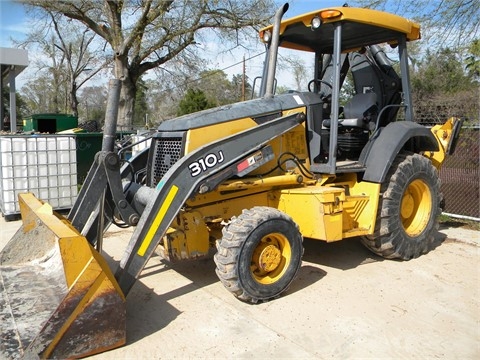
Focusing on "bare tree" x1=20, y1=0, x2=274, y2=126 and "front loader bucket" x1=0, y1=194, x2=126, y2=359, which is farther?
"bare tree" x1=20, y1=0, x2=274, y2=126

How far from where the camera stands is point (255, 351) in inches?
133

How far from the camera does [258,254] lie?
13.8ft

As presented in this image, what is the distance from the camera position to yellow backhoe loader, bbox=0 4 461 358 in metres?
3.25

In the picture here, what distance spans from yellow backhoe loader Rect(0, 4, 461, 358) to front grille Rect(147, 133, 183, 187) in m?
0.02

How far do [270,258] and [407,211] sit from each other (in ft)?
7.82

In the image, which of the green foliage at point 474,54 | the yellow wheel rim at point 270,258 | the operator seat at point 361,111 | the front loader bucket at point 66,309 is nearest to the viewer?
the front loader bucket at point 66,309

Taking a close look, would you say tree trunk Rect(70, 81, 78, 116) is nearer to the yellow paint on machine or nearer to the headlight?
the headlight

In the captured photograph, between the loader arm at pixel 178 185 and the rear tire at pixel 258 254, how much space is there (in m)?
0.50

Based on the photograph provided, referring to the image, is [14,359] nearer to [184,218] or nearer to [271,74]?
[184,218]

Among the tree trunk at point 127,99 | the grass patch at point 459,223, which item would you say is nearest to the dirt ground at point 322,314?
the grass patch at point 459,223

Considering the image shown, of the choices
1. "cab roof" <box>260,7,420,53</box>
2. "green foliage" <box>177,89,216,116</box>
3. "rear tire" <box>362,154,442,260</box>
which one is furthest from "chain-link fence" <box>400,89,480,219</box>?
"green foliage" <box>177,89,216,116</box>

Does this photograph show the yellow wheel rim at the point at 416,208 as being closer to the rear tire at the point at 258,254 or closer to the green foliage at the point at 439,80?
the rear tire at the point at 258,254

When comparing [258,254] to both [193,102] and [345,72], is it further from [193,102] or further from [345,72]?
[193,102]

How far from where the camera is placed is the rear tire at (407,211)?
5168 mm
